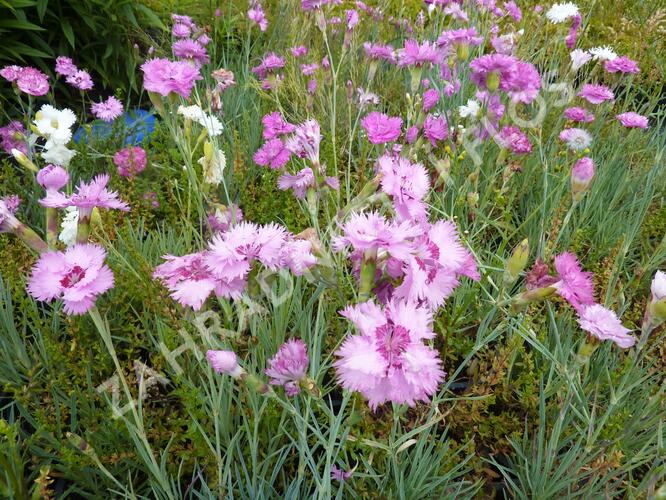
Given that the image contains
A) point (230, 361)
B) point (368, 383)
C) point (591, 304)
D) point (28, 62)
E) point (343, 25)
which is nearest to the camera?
point (368, 383)

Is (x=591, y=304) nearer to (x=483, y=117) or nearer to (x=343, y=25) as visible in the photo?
(x=483, y=117)

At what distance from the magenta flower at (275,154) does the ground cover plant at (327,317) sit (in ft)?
0.04

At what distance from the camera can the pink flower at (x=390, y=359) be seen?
57 centimetres

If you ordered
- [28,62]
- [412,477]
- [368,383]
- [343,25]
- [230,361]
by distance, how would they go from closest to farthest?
[368,383] → [230,361] → [412,477] → [28,62] → [343,25]

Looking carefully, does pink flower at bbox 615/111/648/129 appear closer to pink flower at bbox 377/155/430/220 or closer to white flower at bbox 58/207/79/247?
Answer: pink flower at bbox 377/155/430/220

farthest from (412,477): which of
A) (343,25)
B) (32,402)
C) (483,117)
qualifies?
(343,25)

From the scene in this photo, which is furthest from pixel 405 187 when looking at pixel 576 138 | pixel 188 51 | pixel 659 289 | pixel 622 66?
pixel 622 66

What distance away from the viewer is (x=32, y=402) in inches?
44.6

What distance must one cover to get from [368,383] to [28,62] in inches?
104

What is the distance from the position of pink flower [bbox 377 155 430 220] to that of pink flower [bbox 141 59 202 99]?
0.47 metres

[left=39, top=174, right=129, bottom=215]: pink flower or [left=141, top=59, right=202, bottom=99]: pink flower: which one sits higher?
[left=141, top=59, right=202, bottom=99]: pink flower

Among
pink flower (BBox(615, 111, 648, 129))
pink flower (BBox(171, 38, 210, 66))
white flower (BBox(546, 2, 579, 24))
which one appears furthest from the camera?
white flower (BBox(546, 2, 579, 24))

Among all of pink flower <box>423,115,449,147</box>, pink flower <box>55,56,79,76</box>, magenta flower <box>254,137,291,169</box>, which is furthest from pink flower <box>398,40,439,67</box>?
pink flower <box>55,56,79,76</box>

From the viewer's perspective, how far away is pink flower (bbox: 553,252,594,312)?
0.78 meters
